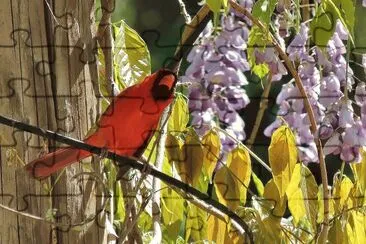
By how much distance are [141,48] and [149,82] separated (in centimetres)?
18

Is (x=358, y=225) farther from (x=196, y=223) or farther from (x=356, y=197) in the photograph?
(x=196, y=223)

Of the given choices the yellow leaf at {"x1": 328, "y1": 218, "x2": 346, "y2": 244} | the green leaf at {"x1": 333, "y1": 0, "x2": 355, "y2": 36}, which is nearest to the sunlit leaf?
the yellow leaf at {"x1": 328, "y1": 218, "x2": 346, "y2": 244}

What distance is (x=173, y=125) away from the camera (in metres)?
1.65

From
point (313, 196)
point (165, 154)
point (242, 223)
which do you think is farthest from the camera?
point (165, 154)

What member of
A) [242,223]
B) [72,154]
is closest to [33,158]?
[72,154]

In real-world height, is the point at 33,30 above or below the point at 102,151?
above

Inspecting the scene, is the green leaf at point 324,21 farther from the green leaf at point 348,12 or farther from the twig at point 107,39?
the twig at point 107,39

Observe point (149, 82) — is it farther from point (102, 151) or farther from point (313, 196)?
point (313, 196)

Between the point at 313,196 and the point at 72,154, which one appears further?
the point at 313,196

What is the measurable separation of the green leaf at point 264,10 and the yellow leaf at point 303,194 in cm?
30

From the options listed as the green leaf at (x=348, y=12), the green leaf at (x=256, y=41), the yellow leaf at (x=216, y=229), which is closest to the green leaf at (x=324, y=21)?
the green leaf at (x=348, y=12)

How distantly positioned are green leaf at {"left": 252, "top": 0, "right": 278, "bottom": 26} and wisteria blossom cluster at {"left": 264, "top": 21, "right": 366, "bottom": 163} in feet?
0.37

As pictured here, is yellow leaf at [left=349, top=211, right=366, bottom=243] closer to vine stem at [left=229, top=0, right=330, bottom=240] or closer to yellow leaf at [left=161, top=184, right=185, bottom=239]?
vine stem at [left=229, top=0, right=330, bottom=240]

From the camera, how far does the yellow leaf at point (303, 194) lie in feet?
5.19
